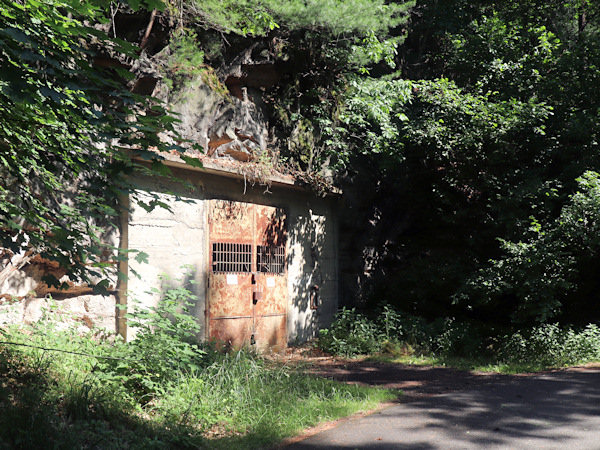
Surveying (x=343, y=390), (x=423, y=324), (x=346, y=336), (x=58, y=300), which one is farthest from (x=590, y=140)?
(x=58, y=300)

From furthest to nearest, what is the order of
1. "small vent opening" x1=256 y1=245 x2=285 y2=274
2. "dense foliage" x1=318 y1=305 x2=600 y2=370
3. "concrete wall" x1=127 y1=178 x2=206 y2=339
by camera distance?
"small vent opening" x1=256 y1=245 x2=285 y2=274, "dense foliage" x1=318 y1=305 x2=600 y2=370, "concrete wall" x1=127 y1=178 x2=206 y2=339

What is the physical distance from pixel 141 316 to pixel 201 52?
4.95 meters

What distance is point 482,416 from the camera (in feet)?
18.0

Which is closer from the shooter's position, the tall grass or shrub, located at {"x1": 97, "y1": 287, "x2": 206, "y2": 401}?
the tall grass

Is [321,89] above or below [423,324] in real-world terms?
above

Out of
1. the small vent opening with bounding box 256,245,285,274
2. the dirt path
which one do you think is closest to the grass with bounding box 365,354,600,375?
the dirt path

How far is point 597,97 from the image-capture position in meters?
10.5

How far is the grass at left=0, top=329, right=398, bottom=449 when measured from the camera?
434cm

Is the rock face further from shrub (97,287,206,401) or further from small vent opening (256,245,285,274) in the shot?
shrub (97,287,206,401)

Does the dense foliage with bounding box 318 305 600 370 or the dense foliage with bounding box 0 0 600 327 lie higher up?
the dense foliage with bounding box 0 0 600 327

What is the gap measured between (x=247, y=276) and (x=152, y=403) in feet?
13.6

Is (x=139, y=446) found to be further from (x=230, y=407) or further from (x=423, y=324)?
(x=423, y=324)

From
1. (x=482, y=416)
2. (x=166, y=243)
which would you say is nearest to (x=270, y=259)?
(x=166, y=243)

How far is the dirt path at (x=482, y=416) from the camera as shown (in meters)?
4.69
